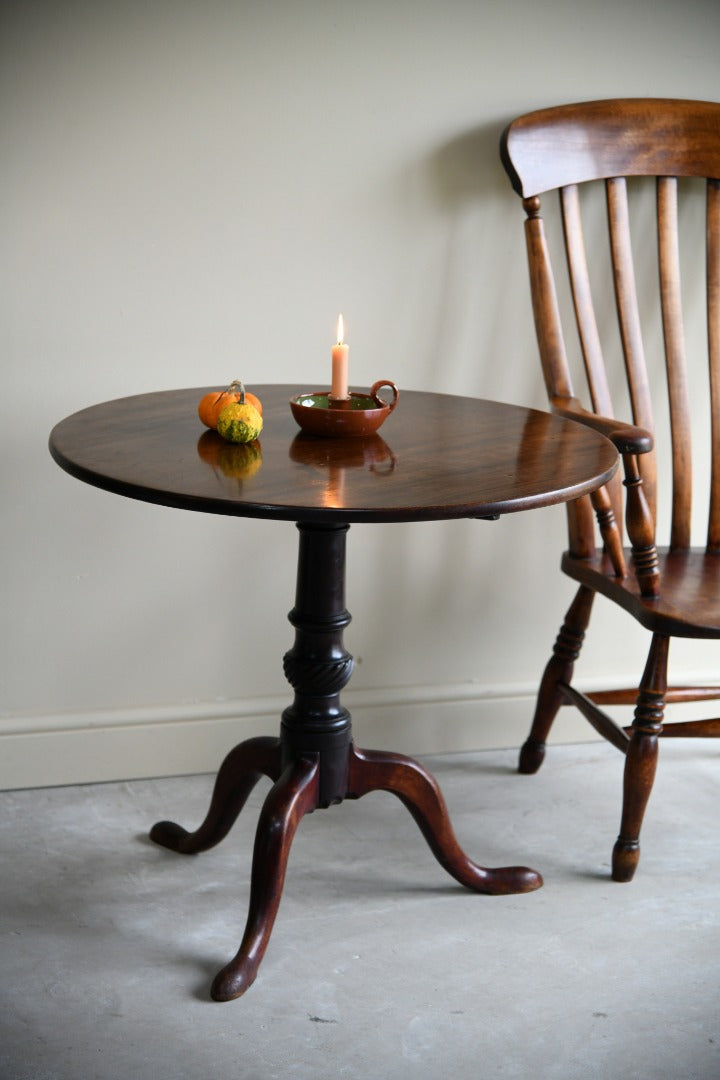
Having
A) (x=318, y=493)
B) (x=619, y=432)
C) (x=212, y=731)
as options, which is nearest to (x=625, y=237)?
(x=619, y=432)

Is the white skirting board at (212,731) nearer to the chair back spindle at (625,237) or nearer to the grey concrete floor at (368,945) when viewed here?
the grey concrete floor at (368,945)

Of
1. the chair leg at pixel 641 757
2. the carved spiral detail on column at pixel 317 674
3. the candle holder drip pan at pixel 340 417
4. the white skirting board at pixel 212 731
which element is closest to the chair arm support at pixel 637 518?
the chair leg at pixel 641 757

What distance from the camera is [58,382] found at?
208cm

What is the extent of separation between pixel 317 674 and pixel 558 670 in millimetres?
690

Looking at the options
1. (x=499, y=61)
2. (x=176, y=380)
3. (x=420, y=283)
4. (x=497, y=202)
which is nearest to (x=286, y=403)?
(x=176, y=380)

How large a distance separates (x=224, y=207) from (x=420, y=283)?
0.40m

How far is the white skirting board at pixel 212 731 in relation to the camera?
2201mm

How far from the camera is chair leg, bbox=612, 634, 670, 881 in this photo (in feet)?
6.26

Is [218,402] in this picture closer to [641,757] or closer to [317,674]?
[317,674]

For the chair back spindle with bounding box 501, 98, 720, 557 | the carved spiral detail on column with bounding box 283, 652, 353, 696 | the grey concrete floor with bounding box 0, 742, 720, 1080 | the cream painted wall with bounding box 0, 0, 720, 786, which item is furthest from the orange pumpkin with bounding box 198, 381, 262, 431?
the grey concrete floor with bounding box 0, 742, 720, 1080

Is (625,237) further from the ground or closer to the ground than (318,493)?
further from the ground

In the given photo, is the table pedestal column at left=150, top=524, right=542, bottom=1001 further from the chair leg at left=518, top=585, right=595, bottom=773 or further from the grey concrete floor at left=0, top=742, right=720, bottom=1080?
the chair leg at left=518, top=585, right=595, bottom=773

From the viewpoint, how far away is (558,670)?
2.24 metres

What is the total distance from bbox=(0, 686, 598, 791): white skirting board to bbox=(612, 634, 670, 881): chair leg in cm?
53
